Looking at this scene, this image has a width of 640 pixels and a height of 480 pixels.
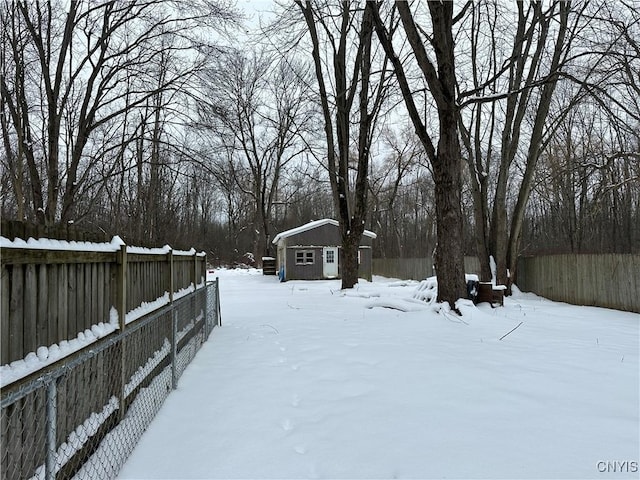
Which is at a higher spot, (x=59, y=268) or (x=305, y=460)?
(x=59, y=268)

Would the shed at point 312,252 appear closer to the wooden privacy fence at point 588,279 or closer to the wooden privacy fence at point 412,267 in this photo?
the wooden privacy fence at point 412,267

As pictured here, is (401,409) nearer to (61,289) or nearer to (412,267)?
(61,289)

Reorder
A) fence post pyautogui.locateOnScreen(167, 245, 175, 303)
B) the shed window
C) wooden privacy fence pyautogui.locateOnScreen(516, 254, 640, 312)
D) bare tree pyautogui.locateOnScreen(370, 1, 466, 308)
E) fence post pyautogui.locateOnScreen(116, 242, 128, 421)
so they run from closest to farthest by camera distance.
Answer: fence post pyautogui.locateOnScreen(116, 242, 128, 421) → fence post pyautogui.locateOnScreen(167, 245, 175, 303) → bare tree pyautogui.locateOnScreen(370, 1, 466, 308) → wooden privacy fence pyautogui.locateOnScreen(516, 254, 640, 312) → the shed window

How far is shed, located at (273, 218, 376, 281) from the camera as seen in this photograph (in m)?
24.0

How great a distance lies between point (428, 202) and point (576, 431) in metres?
36.9

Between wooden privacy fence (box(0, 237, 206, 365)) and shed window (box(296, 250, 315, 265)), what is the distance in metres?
20.1

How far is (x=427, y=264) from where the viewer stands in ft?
74.7

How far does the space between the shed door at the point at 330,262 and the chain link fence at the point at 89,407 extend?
19.9 m

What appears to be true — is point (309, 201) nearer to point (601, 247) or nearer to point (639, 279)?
point (601, 247)

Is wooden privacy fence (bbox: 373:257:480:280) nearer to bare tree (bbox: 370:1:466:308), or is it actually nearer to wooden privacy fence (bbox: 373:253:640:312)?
wooden privacy fence (bbox: 373:253:640:312)

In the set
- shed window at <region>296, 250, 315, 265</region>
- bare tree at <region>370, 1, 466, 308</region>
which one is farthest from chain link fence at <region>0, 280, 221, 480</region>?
shed window at <region>296, 250, 315, 265</region>

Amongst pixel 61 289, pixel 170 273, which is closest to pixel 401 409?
pixel 61 289

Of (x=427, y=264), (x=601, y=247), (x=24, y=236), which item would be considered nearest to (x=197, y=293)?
(x=24, y=236)

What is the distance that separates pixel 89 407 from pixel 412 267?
22963 mm
